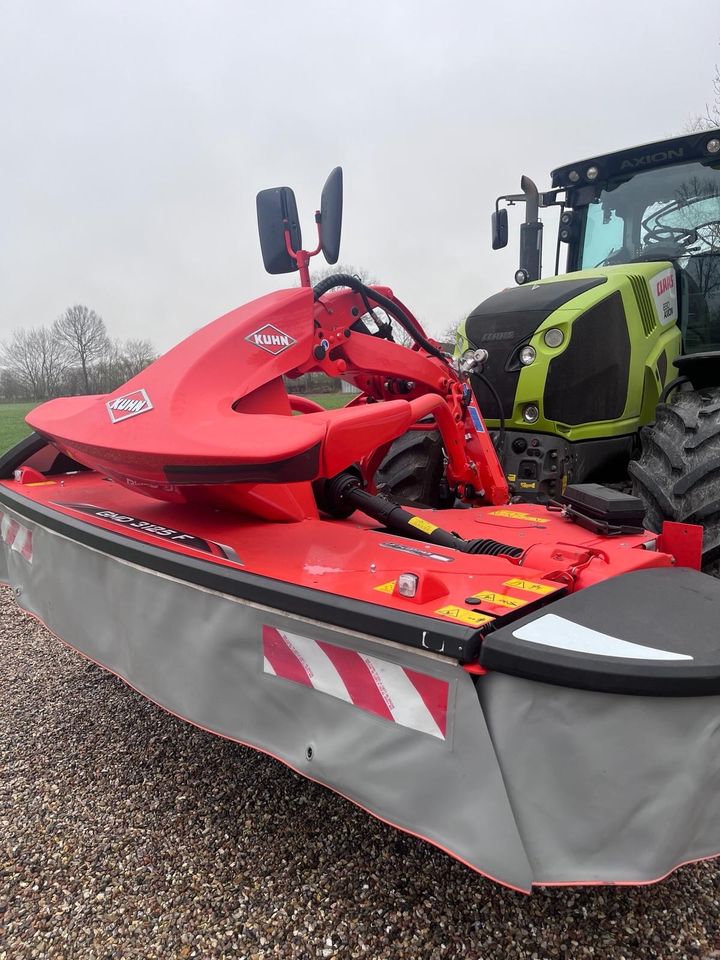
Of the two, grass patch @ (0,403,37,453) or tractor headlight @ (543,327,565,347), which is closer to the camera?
tractor headlight @ (543,327,565,347)

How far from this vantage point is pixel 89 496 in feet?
9.46

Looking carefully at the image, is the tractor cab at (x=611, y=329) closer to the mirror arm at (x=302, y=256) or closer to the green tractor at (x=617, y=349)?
the green tractor at (x=617, y=349)

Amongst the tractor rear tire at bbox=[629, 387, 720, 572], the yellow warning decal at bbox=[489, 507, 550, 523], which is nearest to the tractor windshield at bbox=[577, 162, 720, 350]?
the tractor rear tire at bbox=[629, 387, 720, 572]

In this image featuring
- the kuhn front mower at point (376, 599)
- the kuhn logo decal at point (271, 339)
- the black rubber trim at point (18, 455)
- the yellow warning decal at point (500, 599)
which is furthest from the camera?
the black rubber trim at point (18, 455)

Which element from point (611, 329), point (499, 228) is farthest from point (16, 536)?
point (499, 228)

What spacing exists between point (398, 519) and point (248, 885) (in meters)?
1.22

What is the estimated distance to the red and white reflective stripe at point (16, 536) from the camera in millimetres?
2797

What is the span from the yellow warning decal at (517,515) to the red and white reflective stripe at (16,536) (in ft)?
6.07

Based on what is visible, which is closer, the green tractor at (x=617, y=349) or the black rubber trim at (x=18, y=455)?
the black rubber trim at (x=18, y=455)

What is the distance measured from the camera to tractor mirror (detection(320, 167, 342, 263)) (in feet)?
8.19

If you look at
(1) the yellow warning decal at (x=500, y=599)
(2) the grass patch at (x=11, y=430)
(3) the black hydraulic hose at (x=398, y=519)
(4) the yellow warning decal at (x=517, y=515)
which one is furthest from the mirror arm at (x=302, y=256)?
(2) the grass patch at (x=11, y=430)

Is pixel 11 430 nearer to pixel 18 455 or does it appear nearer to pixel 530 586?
pixel 18 455

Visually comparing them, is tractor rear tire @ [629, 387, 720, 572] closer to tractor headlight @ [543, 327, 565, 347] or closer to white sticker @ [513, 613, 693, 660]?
tractor headlight @ [543, 327, 565, 347]

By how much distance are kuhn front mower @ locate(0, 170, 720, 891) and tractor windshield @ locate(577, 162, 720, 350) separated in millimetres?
1618
